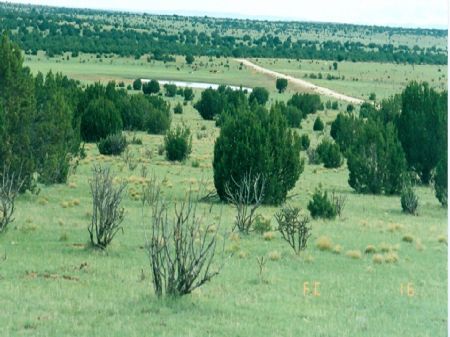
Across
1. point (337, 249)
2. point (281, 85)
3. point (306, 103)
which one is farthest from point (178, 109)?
point (337, 249)

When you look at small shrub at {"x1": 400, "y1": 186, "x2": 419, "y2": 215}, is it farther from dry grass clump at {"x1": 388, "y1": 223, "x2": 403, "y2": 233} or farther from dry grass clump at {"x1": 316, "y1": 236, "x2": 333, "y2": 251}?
dry grass clump at {"x1": 316, "y1": 236, "x2": 333, "y2": 251}

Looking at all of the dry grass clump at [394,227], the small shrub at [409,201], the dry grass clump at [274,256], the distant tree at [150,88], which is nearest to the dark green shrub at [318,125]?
the distant tree at [150,88]

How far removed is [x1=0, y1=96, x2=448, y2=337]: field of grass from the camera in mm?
12633

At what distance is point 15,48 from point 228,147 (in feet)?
21.6

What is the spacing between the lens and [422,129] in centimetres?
3444

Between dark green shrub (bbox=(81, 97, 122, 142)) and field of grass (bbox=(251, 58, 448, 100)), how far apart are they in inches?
1496

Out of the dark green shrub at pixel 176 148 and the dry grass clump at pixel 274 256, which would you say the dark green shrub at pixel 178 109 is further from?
the dry grass clump at pixel 274 256

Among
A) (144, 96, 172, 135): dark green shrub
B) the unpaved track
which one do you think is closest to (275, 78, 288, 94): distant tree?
the unpaved track

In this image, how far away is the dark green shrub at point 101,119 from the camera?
42.3 m

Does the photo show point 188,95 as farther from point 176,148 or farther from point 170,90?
point 176,148

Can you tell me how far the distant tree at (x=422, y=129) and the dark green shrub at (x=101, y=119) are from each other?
1318cm

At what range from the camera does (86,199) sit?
26.1 metres

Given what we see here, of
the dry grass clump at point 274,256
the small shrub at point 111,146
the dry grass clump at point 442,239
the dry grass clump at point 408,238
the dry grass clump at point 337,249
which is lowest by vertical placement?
the small shrub at point 111,146

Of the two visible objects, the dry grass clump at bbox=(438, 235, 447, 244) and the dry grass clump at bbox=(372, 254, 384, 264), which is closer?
the dry grass clump at bbox=(372, 254, 384, 264)
